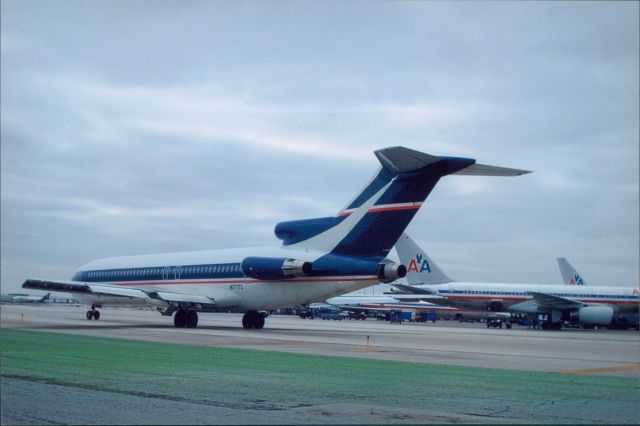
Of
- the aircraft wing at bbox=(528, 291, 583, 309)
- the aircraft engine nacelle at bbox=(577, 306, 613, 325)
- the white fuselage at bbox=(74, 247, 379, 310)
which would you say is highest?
the white fuselage at bbox=(74, 247, 379, 310)

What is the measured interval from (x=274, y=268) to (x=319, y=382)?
17.7m

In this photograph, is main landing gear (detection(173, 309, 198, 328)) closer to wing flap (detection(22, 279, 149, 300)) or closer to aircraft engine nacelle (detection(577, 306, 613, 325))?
wing flap (detection(22, 279, 149, 300))

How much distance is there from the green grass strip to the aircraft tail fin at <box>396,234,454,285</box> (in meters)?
45.3

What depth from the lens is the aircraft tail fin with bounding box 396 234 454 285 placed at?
6153 centimetres

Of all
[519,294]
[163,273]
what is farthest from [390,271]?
[519,294]

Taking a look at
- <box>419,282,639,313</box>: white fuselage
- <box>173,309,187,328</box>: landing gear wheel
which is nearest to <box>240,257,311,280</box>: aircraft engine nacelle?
<box>173,309,187,328</box>: landing gear wheel

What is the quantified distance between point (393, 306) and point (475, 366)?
53.9m

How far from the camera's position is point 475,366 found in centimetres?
1584

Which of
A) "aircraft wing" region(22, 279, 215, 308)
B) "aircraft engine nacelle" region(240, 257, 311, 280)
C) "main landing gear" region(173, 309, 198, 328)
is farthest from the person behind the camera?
"main landing gear" region(173, 309, 198, 328)

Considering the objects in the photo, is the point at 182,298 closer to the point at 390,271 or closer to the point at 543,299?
the point at 390,271

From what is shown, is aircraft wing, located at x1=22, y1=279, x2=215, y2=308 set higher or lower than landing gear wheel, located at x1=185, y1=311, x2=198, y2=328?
higher

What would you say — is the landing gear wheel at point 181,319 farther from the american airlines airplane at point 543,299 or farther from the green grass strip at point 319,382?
the american airlines airplane at point 543,299

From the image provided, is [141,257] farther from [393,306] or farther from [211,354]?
[393,306]

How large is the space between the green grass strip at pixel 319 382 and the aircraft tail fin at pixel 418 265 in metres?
45.3
